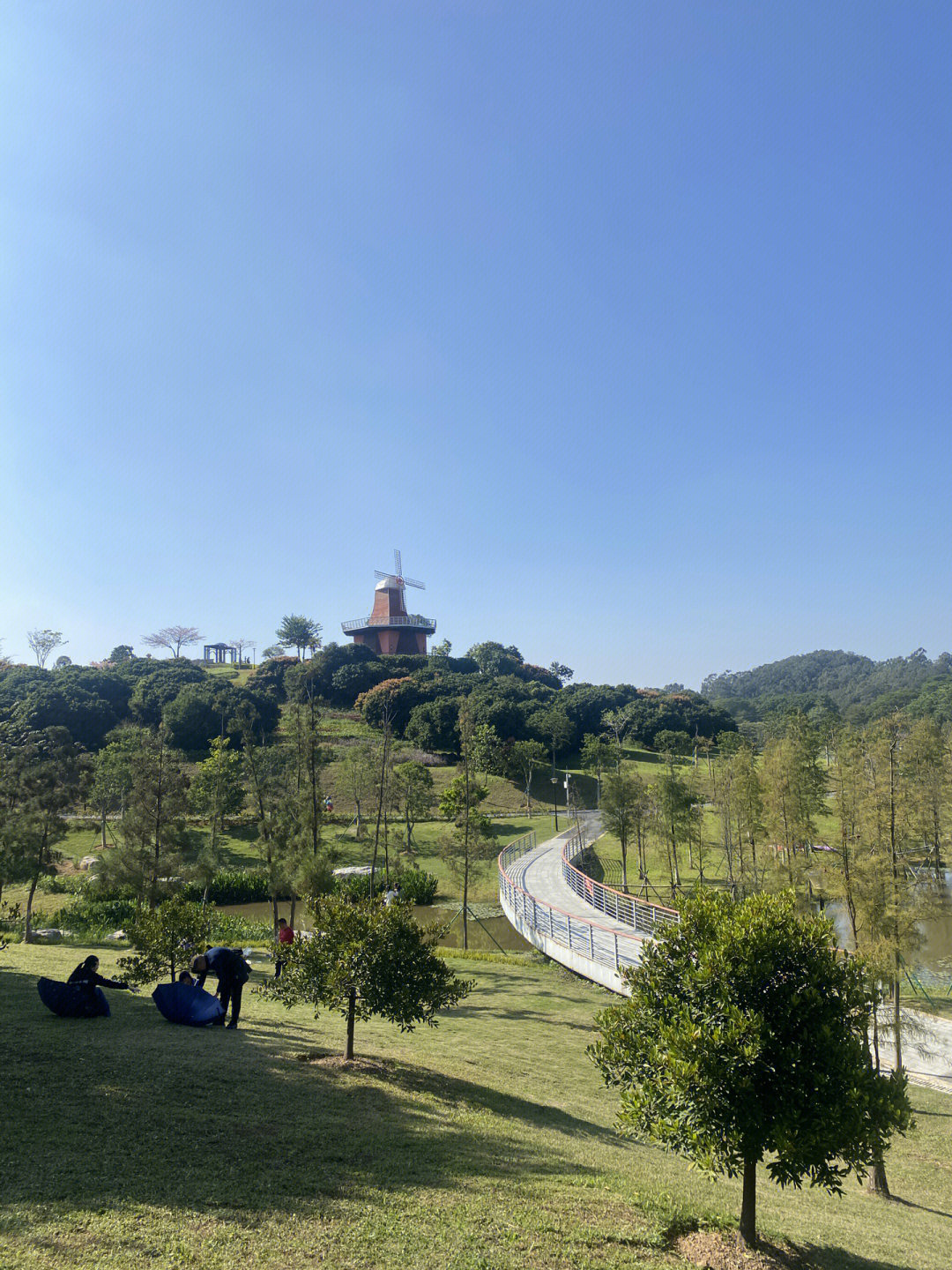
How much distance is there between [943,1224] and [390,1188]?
24.0 feet

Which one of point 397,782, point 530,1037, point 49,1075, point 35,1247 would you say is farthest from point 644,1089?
point 397,782

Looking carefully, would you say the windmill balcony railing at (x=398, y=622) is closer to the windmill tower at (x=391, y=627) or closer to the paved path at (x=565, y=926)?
the windmill tower at (x=391, y=627)

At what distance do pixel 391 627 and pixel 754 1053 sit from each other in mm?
92681

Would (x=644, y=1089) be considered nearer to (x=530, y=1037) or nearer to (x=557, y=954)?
(x=530, y=1037)

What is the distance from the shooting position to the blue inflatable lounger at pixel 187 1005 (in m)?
10.3

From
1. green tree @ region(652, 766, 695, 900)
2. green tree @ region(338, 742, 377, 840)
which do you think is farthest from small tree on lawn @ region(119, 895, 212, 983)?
green tree @ region(338, 742, 377, 840)

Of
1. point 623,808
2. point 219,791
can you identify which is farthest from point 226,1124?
point 219,791

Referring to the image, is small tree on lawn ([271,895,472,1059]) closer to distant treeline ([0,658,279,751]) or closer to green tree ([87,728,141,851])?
green tree ([87,728,141,851])

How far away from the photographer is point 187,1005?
1038cm

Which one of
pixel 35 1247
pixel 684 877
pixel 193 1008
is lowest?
pixel 684 877

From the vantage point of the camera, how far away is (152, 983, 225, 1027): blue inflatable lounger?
33.7 feet

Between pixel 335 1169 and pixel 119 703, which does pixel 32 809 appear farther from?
pixel 119 703

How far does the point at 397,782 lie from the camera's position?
37.8m

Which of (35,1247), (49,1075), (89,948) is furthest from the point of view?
(89,948)
